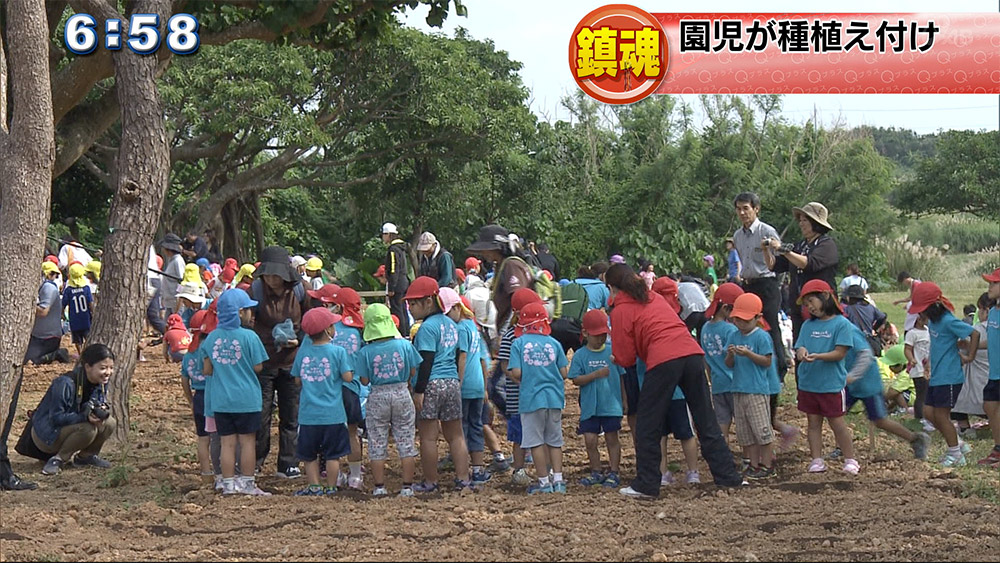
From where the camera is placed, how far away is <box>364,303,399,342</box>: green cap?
8.04m

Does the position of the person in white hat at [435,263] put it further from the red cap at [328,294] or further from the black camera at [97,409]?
the black camera at [97,409]

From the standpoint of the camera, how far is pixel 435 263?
39.6 feet

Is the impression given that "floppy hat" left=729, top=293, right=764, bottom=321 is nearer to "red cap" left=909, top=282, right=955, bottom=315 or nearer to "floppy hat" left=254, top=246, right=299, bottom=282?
"red cap" left=909, top=282, right=955, bottom=315

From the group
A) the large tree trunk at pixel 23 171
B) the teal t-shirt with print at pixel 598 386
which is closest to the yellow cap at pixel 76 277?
the large tree trunk at pixel 23 171

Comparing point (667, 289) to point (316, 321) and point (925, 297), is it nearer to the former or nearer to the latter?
point (925, 297)

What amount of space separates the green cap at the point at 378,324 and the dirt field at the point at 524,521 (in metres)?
1.13

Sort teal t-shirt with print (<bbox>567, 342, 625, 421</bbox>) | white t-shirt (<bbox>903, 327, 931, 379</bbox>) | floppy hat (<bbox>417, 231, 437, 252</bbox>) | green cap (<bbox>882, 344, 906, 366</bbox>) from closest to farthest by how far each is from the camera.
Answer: teal t-shirt with print (<bbox>567, 342, 625, 421</bbox>) < white t-shirt (<bbox>903, 327, 931, 379</bbox>) < green cap (<bbox>882, 344, 906, 366</bbox>) < floppy hat (<bbox>417, 231, 437, 252</bbox>)

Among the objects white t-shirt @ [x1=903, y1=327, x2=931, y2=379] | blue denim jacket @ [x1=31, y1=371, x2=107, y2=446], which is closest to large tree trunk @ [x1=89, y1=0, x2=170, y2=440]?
blue denim jacket @ [x1=31, y1=371, x2=107, y2=446]

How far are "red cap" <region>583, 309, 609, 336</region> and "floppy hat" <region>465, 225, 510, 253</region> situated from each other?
1089 millimetres

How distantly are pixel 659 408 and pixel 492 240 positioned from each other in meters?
2.07

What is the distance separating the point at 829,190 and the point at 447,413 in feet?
85.4

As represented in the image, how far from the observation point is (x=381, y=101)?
24875 millimetres

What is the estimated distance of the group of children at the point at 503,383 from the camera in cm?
808

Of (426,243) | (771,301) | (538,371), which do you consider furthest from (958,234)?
(538,371)
